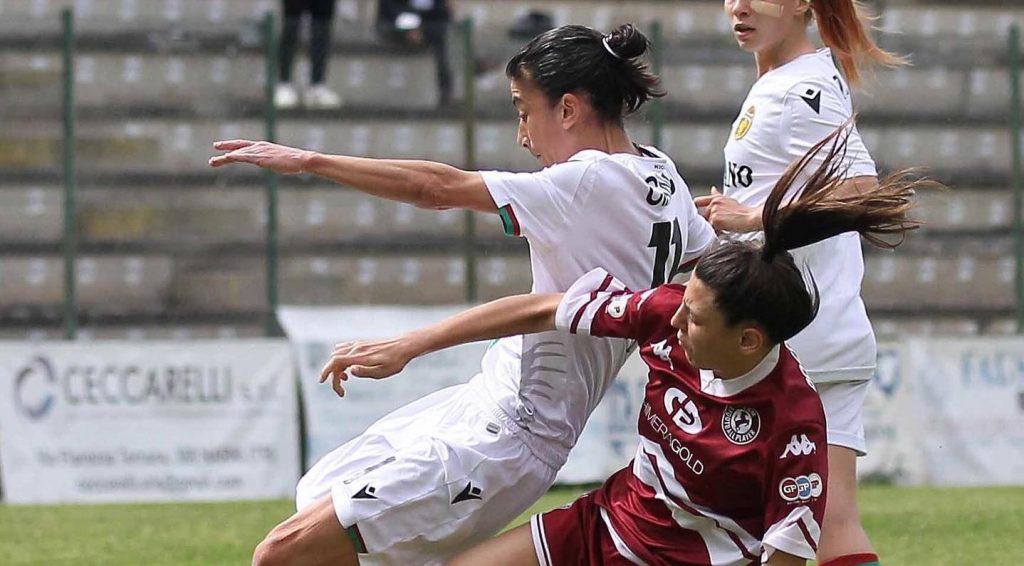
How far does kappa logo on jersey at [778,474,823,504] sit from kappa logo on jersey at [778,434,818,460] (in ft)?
0.16

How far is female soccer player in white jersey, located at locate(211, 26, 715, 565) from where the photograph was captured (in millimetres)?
3678

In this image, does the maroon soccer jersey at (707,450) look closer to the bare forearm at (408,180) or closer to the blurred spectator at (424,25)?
the bare forearm at (408,180)

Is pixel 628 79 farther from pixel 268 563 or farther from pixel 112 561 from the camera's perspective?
pixel 112 561

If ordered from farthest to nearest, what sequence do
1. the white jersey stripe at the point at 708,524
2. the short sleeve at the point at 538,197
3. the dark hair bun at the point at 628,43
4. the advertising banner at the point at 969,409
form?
the advertising banner at the point at 969,409 < the dark hair bun at the point at 628,43 < the short sleeve at the point at 538,197 < the white jersey stripe at the point at 708,524

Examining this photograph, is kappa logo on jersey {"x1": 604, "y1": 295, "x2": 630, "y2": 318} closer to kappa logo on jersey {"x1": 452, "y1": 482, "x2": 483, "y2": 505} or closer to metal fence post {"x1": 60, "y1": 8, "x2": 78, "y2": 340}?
kappa logo on jersey {"x1": 452, "y1": 482, "x2": 483, "y2": 505}

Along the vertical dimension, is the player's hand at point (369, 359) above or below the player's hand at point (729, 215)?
below

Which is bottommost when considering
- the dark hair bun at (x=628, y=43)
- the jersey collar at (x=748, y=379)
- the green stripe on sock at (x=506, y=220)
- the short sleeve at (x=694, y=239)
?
the jersey collar at (x=748, y=379)

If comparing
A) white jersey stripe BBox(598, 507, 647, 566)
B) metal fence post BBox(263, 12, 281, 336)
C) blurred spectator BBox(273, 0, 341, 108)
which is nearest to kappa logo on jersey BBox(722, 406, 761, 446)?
white jersey stripe BBox(598, 507, 647, 566)

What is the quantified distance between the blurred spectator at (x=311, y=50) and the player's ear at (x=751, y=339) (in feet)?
28.1

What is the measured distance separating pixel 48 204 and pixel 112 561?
201 inches

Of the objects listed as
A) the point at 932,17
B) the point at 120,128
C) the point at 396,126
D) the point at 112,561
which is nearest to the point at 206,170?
the point at 120,128

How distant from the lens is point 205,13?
12828 millimetres

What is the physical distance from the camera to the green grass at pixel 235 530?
7.01 metres

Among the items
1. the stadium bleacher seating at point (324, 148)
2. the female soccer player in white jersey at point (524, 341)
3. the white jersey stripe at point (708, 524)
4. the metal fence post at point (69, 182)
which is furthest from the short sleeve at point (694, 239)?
the metal fence post at point (69, 182)
